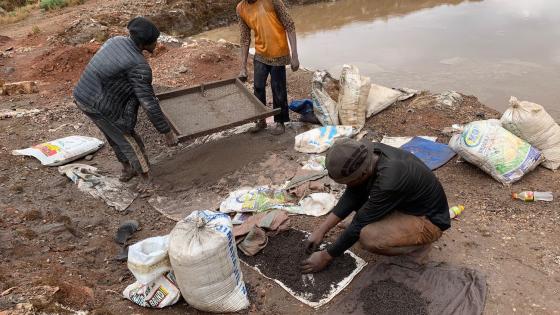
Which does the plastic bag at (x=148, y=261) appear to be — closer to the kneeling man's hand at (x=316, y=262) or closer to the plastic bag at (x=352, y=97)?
the kneeling man's hand at (x=316, y=262)

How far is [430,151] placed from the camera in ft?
13.9

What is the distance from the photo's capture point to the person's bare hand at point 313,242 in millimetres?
2906

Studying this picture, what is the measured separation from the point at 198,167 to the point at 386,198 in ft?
7.89

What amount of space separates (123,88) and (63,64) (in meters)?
4.51

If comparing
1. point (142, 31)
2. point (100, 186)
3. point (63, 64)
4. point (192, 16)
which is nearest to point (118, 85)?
point (142, 31)

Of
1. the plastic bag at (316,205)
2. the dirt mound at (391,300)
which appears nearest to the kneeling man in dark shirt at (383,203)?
the dirt mound at (391,300)

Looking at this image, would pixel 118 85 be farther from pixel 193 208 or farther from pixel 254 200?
pixel 254 200

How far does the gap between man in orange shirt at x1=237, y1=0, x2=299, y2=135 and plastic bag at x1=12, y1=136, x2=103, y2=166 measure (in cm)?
190

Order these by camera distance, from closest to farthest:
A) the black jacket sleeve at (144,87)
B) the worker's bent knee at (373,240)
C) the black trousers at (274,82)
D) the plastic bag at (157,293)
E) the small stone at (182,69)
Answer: the plastic bag at (157,293) < the worker's bent knee at (373,240) < the black jacket sleeve at (144,87) < the black trousers at (274,82) < the small stone at (182,69)

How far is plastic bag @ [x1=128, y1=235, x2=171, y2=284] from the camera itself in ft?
7.97

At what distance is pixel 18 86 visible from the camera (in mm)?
6434

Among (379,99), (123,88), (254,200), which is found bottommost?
(254,200)

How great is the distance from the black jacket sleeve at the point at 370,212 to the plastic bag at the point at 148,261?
1030 millimetres

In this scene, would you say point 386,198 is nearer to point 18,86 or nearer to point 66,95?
point 66,95
